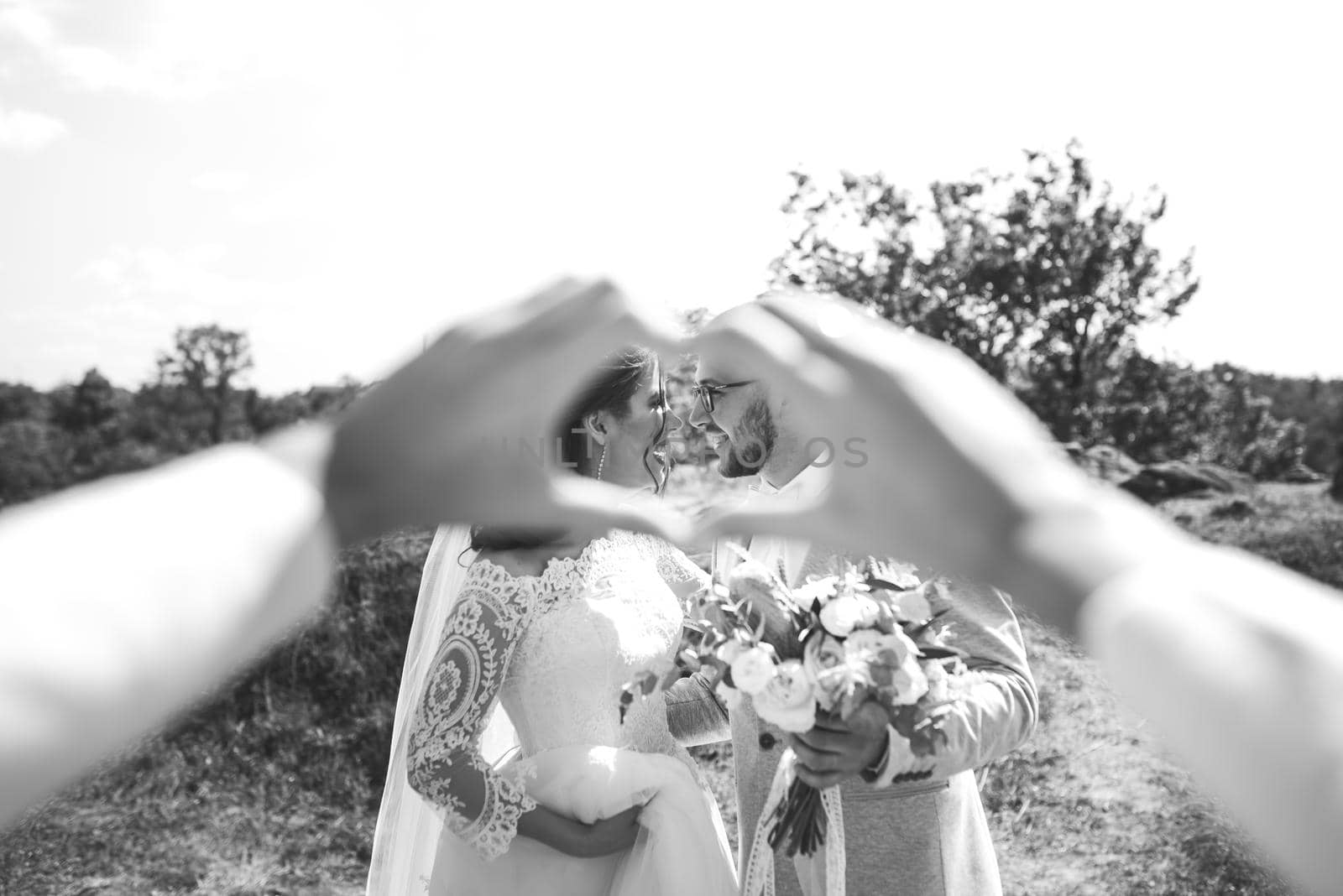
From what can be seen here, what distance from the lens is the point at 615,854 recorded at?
9.25 feet

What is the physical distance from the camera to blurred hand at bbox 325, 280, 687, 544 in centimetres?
36

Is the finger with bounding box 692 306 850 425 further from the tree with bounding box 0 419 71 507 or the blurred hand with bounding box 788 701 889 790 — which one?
the tree with bounding box 0 419 71 507

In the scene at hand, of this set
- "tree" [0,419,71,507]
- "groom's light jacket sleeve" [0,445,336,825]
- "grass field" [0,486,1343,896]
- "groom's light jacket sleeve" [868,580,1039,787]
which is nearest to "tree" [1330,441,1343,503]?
"grass field" [0,486,1343,896]

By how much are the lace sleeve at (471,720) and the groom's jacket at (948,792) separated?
751 millimetres

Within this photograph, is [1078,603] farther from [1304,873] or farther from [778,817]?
[778,817]

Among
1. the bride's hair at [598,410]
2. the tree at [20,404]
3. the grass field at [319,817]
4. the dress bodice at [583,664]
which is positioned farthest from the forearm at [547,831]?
the tree at [20,404]

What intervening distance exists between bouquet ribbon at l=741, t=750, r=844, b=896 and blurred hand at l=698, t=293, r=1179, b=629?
214cm

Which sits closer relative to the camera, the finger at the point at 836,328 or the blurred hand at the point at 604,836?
the finger at the point at 836,328

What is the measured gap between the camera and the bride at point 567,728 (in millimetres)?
2689

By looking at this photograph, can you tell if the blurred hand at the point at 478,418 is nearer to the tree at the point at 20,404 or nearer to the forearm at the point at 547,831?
the forearm at the point at 547,831

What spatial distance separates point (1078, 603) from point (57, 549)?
1.08 feet

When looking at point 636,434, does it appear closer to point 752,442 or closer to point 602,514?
point 752,442

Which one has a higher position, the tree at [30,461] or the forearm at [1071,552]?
the forearm at [1071,552]

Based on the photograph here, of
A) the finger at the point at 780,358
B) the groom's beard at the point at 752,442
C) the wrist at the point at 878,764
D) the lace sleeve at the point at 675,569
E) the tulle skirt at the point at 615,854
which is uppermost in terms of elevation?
the finger at the point at 780,358
